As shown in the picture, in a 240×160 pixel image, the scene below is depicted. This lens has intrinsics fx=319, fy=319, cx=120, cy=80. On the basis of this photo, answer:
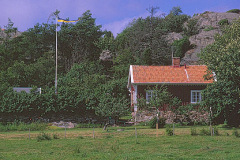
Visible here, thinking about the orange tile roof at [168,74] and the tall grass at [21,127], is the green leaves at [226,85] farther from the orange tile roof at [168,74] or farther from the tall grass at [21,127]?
the tall grass at [21,127]

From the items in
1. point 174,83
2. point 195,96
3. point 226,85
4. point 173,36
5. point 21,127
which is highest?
point 173,36

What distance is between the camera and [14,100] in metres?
31.0

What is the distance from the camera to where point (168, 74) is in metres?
33.9

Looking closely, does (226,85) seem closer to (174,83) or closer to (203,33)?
(174,83)

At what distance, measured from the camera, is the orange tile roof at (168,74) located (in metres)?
32.8

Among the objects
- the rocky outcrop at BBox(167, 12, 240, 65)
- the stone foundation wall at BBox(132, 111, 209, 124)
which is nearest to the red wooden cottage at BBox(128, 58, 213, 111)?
the stone foundation wall at BBox(132, 111, 209, 124)

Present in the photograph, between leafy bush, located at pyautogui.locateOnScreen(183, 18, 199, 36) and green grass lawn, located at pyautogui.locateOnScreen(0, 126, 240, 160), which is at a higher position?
leafy bush, located at pyautogui.locateOnScreen(183, 18, 199, 36)

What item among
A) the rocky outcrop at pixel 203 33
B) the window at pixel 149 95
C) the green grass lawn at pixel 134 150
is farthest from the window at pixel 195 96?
the rocky outcrop at pixel 203 33

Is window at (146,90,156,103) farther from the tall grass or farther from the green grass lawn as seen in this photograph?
the tall grass

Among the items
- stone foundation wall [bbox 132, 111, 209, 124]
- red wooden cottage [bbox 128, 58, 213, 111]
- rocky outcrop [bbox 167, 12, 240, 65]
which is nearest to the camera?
stone foundation wall [bbox 132, 111, 209, 124]

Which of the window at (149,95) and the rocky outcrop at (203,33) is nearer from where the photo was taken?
the window at (149,95)

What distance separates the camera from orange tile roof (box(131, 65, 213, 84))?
108 ft

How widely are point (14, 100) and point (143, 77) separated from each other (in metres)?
13.0

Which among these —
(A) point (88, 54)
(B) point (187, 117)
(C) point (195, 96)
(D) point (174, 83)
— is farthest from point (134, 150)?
(A) point (88, 54)
